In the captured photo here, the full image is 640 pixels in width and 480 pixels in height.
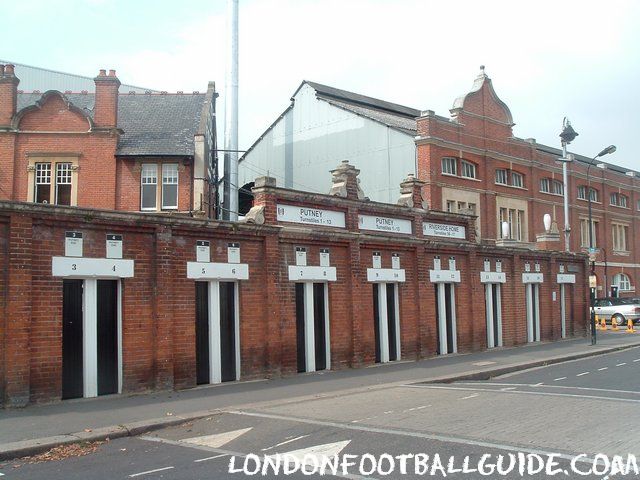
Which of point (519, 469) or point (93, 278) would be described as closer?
point (519, 469)

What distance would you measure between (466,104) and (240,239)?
90.4 ft

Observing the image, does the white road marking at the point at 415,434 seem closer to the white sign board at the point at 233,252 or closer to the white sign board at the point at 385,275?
the white sign board at the point at 233,252

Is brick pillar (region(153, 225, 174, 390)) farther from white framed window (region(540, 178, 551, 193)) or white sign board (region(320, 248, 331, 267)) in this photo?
white framed window (region(540, 178, 551, 193))

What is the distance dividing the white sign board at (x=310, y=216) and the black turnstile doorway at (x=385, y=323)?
2.42 meters

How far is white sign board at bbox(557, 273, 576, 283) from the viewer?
92.9 ft

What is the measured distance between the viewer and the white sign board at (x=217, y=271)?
14031 mm

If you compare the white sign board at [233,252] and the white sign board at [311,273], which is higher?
the white sign board at [233,252]

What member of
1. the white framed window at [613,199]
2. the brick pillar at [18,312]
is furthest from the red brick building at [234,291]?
the white framed window at [613,199]

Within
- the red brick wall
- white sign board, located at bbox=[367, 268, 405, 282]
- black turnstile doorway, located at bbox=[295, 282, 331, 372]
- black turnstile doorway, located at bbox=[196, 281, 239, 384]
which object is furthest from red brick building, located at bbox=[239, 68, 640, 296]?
black turnstile doorway, located at bbox=[196, 281, 239, 384]

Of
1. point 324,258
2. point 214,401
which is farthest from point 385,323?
point 214,401

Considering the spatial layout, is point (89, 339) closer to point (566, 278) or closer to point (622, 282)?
point (566, 278)

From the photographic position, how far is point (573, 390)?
13375 mm

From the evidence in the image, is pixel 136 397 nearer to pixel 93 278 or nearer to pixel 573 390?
pixel 93 278

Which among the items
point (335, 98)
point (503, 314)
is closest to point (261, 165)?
point (335, 98)
